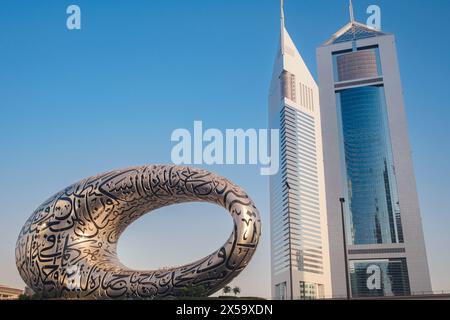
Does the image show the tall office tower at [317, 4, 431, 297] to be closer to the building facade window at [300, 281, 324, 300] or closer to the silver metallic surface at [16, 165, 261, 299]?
the building facade window at [300, 281, 324, 300]

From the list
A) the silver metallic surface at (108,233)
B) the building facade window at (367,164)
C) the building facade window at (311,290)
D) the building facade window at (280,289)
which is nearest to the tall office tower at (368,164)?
the building facade window at (367,164)

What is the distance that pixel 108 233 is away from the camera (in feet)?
68.1

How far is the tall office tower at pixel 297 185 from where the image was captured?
338 feet

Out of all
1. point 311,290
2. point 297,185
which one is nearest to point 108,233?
point 297,185

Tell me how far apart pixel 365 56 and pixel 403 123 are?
21.2m

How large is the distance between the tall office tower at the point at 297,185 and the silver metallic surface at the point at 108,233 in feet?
269

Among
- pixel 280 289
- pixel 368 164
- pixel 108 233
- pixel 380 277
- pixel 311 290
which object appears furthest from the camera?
pixel 280 289

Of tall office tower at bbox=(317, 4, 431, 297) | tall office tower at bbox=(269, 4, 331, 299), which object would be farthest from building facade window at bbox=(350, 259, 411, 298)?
tall office tower at bbox=(269, 4, 331, 299)

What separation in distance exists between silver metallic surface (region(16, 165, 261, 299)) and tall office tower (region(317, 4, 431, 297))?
55.7 m

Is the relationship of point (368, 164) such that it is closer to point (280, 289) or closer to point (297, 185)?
point (297, 185)

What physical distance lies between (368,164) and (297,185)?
24768 mm

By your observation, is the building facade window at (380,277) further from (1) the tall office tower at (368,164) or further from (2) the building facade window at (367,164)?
(2) the building facade window at (367,164)
